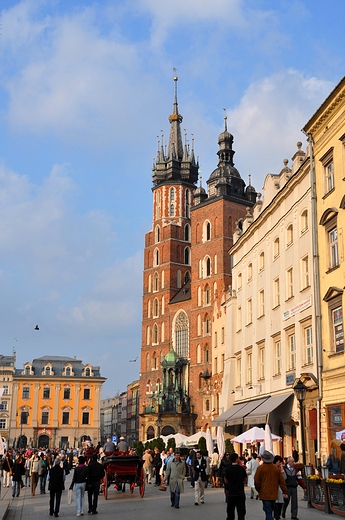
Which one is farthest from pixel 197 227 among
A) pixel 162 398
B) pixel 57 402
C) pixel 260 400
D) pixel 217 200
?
pixel 260 400

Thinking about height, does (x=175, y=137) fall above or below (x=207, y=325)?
above

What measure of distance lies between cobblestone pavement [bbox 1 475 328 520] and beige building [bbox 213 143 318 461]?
620cm

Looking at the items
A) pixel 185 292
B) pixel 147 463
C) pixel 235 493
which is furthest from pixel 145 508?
pixel 185 292

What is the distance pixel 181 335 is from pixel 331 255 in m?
53.5

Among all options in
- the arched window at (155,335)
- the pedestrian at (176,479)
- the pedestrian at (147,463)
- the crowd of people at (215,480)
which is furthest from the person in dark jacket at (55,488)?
the arched window at (155,335)

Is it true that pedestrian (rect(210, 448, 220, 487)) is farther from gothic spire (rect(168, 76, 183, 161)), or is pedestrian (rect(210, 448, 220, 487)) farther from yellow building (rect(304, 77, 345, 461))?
gothic spire (rect(168, 76, 183, 161))

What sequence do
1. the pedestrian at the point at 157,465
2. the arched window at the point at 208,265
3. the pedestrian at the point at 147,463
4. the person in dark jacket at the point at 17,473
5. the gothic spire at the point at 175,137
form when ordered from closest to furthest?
the person in dark jacket at the point at 17,473 < the pedestrian at the point at 147,463 < the pedestrian at the point at 157,465 < the arched window at the point at 208,265 < the gothic spire at the point at 175,137

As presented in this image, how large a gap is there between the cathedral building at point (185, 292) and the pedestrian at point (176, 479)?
1535 inches

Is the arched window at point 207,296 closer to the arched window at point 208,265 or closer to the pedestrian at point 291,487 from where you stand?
the arched window at point 208,265

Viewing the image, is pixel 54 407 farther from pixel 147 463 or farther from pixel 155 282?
pixel 147 463

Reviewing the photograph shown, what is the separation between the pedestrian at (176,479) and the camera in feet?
60.2

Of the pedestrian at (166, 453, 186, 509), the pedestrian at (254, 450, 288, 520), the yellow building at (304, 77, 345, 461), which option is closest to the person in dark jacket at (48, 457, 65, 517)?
the pedestrian at (166, 453, 186, 509)

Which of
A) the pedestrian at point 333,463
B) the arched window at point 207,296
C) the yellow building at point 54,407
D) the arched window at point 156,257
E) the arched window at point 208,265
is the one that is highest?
the arched window at point 156,257

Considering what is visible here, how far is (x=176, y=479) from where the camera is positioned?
19.0 metres
